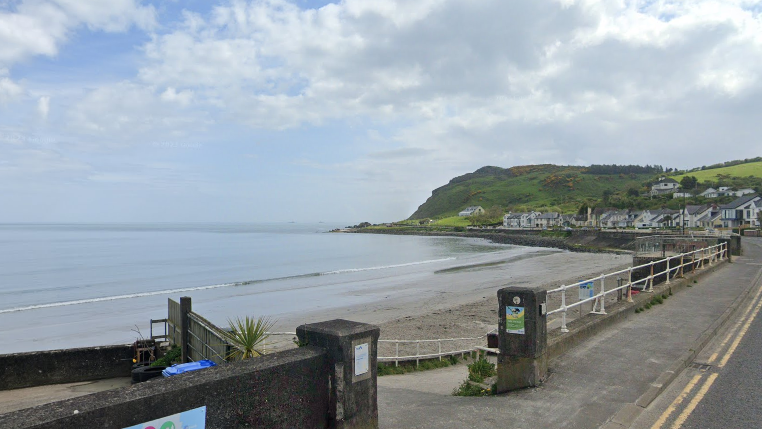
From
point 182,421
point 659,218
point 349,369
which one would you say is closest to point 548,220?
point 659,218

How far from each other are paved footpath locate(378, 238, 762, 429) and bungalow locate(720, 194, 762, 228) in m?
85.4

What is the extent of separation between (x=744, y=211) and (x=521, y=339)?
3663 inches

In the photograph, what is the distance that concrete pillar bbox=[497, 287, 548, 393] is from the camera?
6.20m

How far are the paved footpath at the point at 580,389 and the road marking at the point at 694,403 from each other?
0.50 m

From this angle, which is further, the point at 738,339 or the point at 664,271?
the point at 664,271

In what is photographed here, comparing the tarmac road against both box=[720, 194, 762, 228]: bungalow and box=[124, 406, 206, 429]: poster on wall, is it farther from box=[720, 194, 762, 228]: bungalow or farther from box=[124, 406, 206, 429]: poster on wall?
box=[720, 194, 762, 228]: bungalow

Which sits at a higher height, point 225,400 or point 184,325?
point 225,400

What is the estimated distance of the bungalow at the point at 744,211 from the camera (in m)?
76.3

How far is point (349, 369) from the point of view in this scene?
428cm

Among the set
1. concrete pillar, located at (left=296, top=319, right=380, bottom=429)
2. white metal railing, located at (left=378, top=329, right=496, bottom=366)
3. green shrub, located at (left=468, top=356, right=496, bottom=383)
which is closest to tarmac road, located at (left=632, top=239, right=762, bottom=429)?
green shrub, located at (left=468, top=356, right=496, bottom=383)

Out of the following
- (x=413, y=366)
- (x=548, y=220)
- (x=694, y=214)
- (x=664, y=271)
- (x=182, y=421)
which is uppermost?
(x=694, y=214)

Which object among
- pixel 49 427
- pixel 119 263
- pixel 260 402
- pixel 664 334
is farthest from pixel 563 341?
pixel 119 263

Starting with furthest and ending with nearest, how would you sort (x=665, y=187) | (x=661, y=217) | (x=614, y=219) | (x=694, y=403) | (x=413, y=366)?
(x=665, y=187) → (x=614, y=219) → (x=661, y=217) → (x=413, y=366) → (x=694, y=403)

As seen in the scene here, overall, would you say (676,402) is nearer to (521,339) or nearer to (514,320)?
(521,339)
